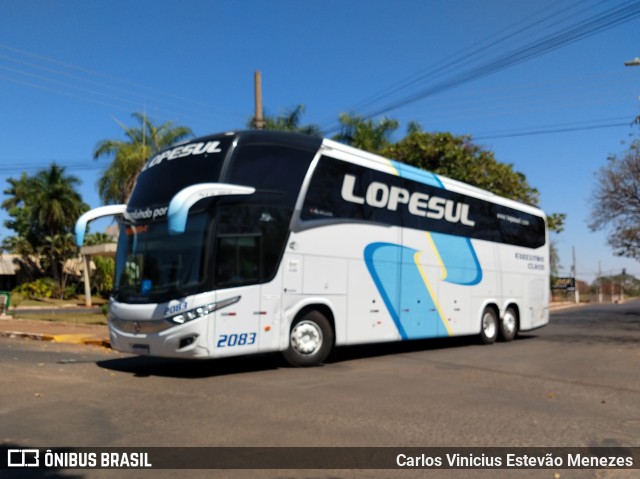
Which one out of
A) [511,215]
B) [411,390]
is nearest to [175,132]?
[511,215]

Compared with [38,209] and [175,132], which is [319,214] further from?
[38,209]

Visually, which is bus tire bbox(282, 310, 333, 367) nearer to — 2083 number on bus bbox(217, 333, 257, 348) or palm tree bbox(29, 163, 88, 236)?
2083 number on bus bbox(217, 333, 257, 348)

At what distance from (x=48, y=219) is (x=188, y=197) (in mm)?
37582

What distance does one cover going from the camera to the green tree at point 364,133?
95.0ft

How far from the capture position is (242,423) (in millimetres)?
6418

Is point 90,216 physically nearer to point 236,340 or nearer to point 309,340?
point 236,340

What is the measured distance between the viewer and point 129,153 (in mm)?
27109

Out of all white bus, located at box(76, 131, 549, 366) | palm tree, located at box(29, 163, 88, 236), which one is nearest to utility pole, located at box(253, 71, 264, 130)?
white bus, located at box(76, 131, 549, 366)

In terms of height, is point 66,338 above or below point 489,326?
below

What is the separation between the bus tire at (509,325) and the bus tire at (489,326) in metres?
0.31

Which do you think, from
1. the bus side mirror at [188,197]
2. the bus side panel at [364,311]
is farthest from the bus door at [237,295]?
the bus side panel at [364,311]

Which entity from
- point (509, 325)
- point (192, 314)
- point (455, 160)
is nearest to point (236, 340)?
point (192, 314)

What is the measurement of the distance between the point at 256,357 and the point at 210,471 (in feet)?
25.5

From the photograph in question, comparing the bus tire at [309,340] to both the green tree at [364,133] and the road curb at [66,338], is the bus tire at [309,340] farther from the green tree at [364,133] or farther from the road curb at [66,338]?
the green tree at [364,133]
